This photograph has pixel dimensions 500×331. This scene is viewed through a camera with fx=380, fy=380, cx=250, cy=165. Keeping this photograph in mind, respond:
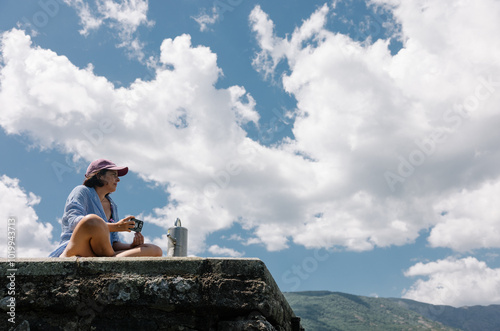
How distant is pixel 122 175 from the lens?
4645 mm

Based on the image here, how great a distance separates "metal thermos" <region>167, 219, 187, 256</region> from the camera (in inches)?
265

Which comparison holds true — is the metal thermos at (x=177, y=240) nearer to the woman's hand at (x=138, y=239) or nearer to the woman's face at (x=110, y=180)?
the woman's face at (x=110, y=180)

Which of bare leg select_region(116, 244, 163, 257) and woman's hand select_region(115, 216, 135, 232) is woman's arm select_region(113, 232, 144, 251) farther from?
woman's hand select_region(115, 216, 135, 232)

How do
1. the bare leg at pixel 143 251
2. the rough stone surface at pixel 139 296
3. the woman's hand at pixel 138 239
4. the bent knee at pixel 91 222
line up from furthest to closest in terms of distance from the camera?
the woman's hand at pixel 138 239
the bare leg at pixel 143 251
the bent knee at pixel 91 222
the rough stone surface at pixel 139 296

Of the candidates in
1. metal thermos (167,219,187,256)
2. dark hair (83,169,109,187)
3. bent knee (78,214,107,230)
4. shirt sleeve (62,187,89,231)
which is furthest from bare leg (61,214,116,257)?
metal thermos (167,219,187,256)

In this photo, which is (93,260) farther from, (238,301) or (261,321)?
(261,321)

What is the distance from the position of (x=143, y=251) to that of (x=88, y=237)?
61cm

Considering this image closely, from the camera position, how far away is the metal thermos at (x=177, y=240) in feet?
22.1

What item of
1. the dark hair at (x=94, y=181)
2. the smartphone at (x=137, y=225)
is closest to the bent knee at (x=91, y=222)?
the smartphone at (x=137, y=225)

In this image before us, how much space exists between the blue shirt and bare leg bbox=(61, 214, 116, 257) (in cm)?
44

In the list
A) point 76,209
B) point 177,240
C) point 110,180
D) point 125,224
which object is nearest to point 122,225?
point 125,224

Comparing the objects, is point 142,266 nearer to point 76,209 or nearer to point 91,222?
point 91,222

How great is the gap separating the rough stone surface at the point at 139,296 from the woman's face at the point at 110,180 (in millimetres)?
1665

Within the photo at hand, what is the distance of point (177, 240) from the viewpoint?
6.77 meters
